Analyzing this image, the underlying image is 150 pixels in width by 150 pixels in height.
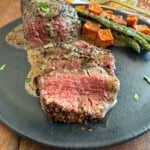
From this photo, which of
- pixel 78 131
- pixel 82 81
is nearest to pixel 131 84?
pixel 82 81

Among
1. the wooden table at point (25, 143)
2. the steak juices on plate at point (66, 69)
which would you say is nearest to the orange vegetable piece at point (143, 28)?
the steak juices on plate at point (66, 69)

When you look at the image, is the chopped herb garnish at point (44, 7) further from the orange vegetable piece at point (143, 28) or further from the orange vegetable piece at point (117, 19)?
the orange vegetable piece at point (143, 28)

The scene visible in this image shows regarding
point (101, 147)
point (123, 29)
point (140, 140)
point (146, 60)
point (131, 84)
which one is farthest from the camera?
point (123, 29)

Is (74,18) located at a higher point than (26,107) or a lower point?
higher

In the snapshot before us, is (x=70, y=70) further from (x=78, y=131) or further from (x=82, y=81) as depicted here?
(x=78, y=131)

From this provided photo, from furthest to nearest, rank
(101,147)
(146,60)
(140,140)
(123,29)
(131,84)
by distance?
(123,29)
(146,60)
(131,84)
(140,140)
(101,147)

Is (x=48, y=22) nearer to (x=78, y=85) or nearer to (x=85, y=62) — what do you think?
(x=85, y=62)

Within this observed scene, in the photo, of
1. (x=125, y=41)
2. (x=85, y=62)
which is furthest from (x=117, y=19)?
(x=85, y=62)

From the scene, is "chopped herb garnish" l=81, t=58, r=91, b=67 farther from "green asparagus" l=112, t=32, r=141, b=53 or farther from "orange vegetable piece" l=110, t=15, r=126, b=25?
"orange vegetable piece" l=110, t=15, r=126, b=25
